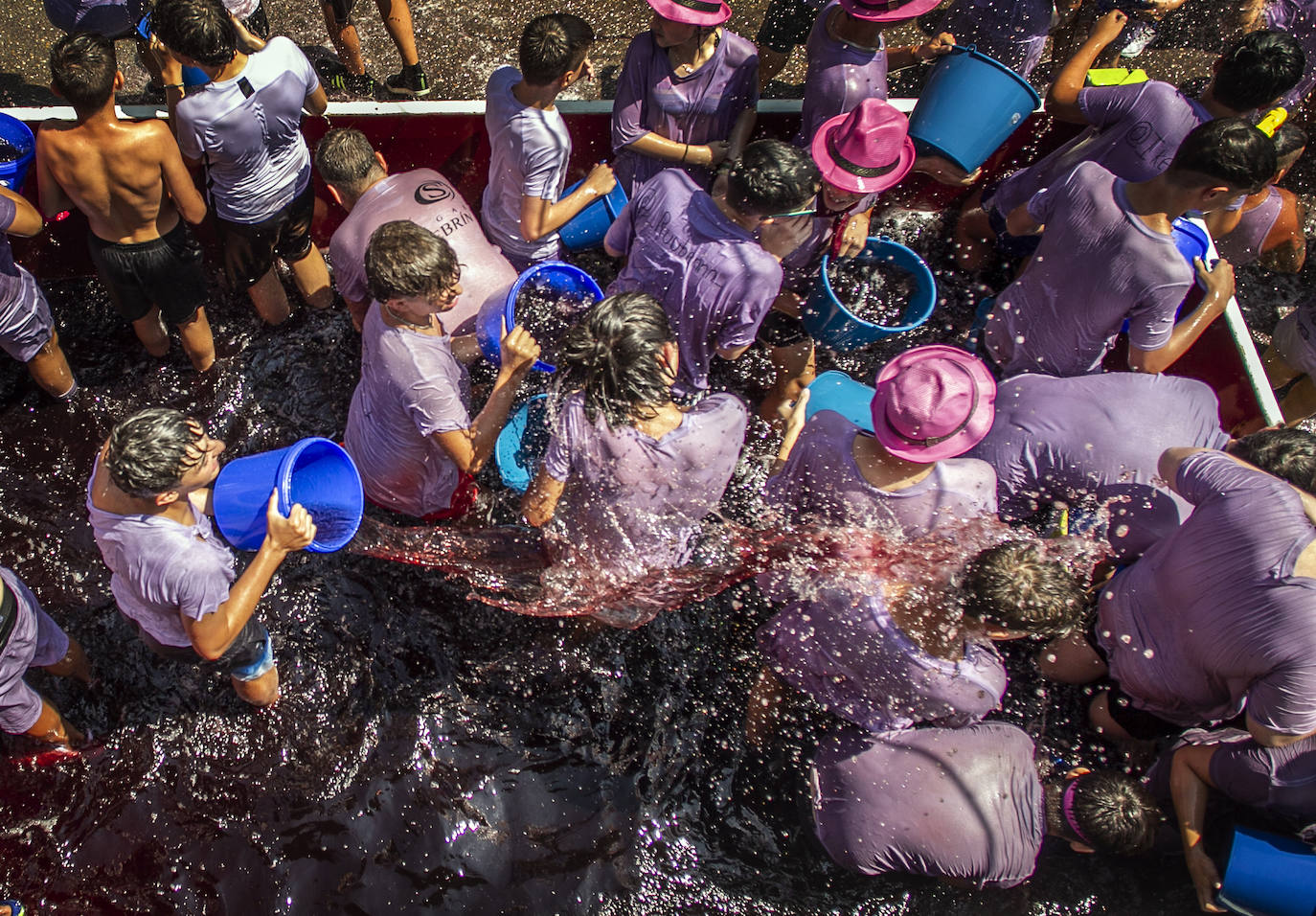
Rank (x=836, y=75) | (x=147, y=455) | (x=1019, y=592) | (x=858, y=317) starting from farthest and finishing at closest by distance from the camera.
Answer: (x=858, y=317) < (x=836, y=75) < (x=1019, y=592) < (x=147, y=455)

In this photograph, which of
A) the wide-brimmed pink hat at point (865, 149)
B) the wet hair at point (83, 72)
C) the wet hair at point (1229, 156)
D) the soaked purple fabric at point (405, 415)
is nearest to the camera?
the soaked purple fabric at point (405, 415)

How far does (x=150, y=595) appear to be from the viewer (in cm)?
270

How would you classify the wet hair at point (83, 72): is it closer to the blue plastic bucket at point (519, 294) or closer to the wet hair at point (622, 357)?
the blue plastic bucket at point (519, 294)

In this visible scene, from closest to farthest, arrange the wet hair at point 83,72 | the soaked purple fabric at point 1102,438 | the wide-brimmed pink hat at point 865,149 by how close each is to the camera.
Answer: the wet hair at point 83,72 < the soaked purple fabric at point 1102,438 < the wide-brimmed pink hat at point 865,149

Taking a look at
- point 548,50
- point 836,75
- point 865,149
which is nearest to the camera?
point 548,50

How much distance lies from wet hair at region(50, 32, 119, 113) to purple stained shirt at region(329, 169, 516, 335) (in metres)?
0.94

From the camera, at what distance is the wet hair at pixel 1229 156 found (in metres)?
3.02

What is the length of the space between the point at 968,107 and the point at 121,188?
359 cm

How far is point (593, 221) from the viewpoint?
417 cm

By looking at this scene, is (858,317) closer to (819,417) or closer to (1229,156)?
(819,417)

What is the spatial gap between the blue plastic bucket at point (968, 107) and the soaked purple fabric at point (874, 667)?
2255 mm

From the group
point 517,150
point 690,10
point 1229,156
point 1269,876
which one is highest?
point 1229,156

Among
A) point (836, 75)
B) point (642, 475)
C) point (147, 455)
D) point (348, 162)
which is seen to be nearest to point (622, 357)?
point (642, 475)

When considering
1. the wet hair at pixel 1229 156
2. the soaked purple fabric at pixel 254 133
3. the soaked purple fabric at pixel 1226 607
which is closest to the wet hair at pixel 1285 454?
the soaked purple fabric at pixel 1226 607
